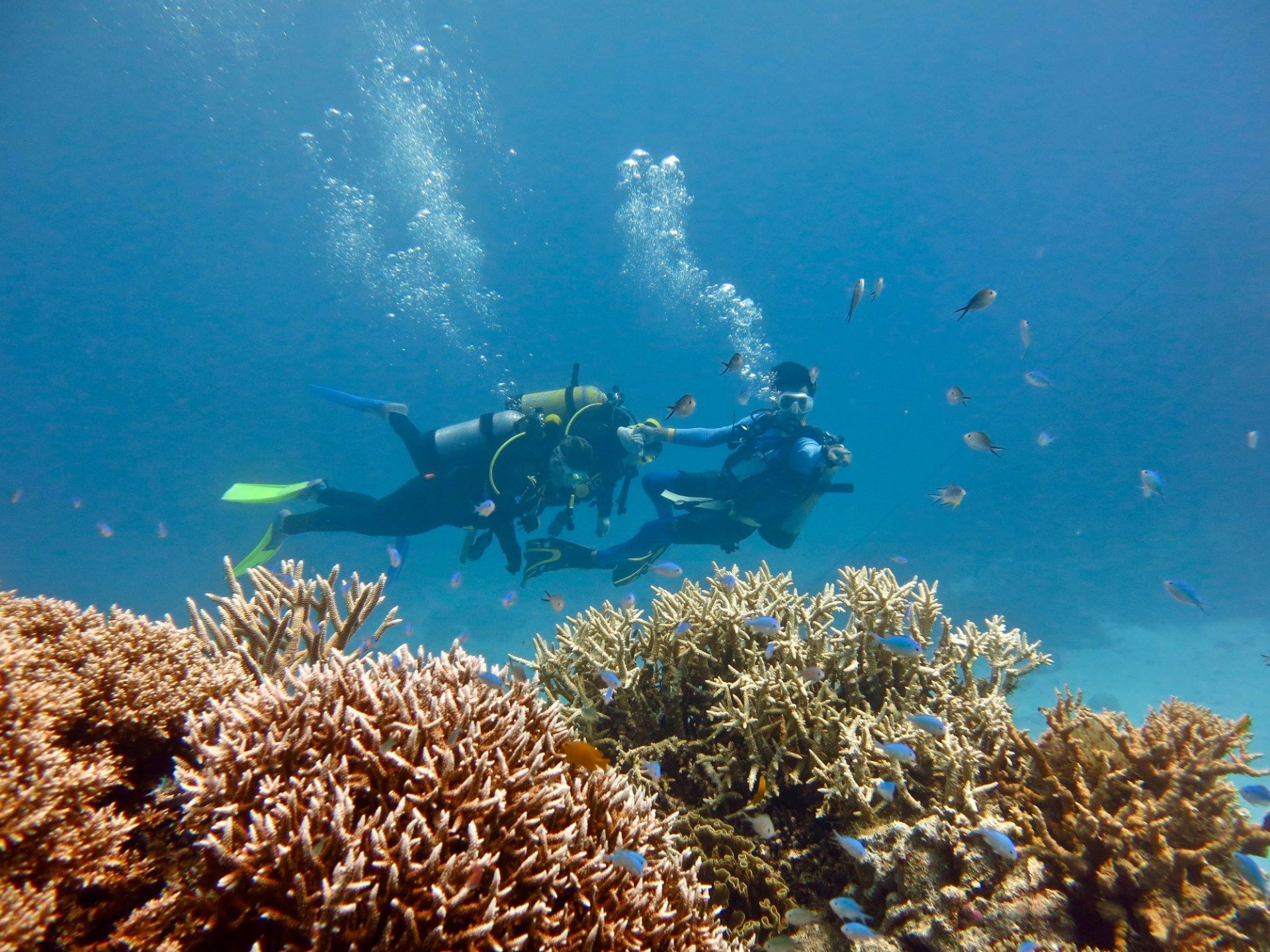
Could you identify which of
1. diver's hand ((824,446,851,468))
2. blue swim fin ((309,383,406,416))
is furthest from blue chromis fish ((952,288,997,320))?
blue swim fin ((309,383,406,416))

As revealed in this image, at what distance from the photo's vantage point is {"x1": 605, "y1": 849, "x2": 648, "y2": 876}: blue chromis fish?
2.03 meters

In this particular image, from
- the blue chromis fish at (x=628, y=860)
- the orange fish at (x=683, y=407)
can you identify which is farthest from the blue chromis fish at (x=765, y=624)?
the orange fish at (x=683, y=407)

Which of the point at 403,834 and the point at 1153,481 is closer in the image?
the point at 403,834

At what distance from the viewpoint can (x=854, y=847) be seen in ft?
8.87

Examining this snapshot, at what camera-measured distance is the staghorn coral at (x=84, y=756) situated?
158 centimetres

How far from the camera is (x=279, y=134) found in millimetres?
43062

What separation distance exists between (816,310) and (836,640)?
63.7 meters

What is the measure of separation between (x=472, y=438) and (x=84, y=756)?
884cm

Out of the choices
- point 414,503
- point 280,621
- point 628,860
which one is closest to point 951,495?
point 628,860

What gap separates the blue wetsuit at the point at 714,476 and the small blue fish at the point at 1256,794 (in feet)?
19.8

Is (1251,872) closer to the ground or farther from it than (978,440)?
closer to the ground

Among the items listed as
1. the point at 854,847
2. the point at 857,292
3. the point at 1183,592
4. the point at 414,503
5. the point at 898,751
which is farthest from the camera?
the point at 414,503

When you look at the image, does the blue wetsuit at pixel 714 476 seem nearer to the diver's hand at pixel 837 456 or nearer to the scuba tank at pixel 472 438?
the diver's hand at pixel 837 456

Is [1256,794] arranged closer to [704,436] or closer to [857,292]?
[857,292]
